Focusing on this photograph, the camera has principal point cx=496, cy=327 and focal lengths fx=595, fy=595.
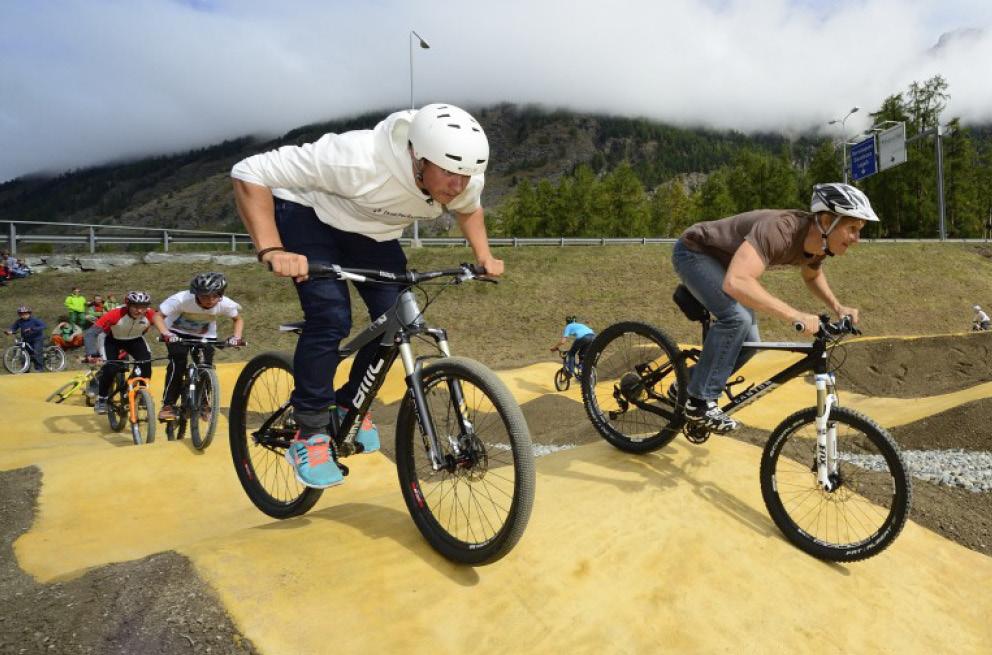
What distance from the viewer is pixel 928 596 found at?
371 cm

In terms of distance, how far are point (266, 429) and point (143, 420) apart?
6.66 meters

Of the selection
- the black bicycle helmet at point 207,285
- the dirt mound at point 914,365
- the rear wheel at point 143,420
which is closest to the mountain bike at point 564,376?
the dirt mound at point 914,365

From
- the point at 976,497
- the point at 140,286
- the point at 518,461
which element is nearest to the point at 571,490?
the point at 518,461

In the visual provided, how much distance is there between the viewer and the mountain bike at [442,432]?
303cm

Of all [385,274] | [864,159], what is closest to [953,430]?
[385,274]

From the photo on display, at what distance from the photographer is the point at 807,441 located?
4629 mm

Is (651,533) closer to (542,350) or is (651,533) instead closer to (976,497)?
(976,497)

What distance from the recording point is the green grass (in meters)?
22.3

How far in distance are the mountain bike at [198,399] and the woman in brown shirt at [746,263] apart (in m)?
6.42

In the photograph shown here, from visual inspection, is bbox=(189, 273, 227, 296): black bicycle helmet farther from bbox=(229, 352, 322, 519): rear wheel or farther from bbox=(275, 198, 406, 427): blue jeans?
bbox=(275, 198, 406, 427): blue jeans

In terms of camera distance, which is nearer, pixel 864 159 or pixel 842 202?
pixel 842 202

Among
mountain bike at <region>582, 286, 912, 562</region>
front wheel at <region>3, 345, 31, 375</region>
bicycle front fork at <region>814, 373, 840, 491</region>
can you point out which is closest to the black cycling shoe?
mountain bike at <region>582, 286, 912, 562</region>

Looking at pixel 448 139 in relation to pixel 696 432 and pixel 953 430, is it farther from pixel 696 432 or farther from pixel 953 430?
pixel 953 430

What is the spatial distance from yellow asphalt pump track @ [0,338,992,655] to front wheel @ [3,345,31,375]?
1473 centimetres
